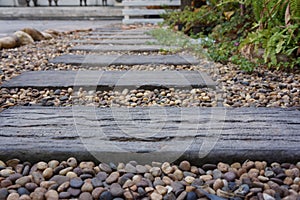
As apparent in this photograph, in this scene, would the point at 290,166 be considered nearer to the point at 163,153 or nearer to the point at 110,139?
the point at 163,153

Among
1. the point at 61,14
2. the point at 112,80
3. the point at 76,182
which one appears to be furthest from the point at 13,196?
the point at 61,14

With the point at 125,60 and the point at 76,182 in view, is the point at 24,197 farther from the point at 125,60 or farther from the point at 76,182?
the point at 125,60

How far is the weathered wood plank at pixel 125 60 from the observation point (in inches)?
82.6

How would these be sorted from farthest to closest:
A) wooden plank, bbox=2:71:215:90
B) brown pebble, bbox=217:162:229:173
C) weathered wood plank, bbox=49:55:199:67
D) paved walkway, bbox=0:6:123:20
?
paved walkway, bbox=0:6:123:20 → weathered wood plank, bbox=49:55:199:67 → wooden plank, bbox=2:71:215:90 → brown pebble, bbox=217:162:229:173

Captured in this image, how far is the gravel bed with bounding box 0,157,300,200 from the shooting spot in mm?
688

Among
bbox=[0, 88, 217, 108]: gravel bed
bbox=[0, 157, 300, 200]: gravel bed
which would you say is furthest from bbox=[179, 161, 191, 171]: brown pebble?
bbox=[0, 88, 217, 108]: gravel bed

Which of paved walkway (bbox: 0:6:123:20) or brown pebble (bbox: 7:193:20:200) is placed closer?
brown pebble (bbox: 7:193:20:200)

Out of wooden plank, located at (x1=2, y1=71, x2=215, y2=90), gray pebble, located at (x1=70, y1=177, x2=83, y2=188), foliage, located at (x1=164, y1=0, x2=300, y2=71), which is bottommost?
gray pebble, located at (x1=70, y1=177, x2=83, y2=188)

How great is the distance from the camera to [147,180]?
75 cm

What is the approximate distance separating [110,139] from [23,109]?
0.45 metres

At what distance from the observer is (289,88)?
4.84 feet

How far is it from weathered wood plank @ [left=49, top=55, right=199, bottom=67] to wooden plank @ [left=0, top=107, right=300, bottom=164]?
984mm

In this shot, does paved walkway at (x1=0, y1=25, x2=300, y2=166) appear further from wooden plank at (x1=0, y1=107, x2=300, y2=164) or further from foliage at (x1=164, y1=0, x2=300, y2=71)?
foliage at (x1=164, y1=0, x2=300, y2=71)

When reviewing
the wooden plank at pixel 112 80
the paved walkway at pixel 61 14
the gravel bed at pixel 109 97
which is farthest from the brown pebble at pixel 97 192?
the paved walkway at pixel 61 14
